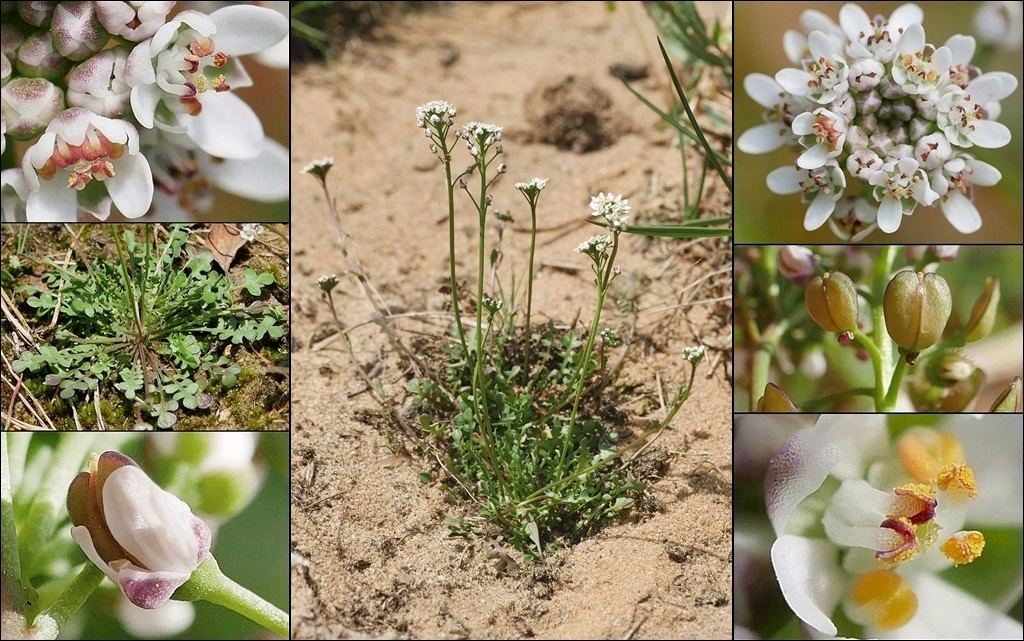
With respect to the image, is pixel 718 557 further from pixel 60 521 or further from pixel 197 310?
pixel 60 521

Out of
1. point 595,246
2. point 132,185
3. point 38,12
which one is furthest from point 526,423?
point 38,12

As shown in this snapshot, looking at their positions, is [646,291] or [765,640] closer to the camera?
[765,640]

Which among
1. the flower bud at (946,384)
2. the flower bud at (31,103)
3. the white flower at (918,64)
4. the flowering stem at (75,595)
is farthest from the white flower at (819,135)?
the flowering stem at (75,595)

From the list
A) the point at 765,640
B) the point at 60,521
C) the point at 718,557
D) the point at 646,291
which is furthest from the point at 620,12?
the point at 60,521

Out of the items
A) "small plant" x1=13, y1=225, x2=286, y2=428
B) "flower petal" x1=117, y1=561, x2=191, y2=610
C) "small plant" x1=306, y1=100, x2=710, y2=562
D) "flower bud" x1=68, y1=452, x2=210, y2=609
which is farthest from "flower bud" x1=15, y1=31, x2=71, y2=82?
"flower petal" x1=117, y1=561, x2=191, y2=610

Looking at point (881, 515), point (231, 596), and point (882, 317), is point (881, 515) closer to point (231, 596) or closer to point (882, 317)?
point (882, 317)

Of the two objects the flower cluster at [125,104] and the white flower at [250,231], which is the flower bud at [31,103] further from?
the white flower at [250,231]
